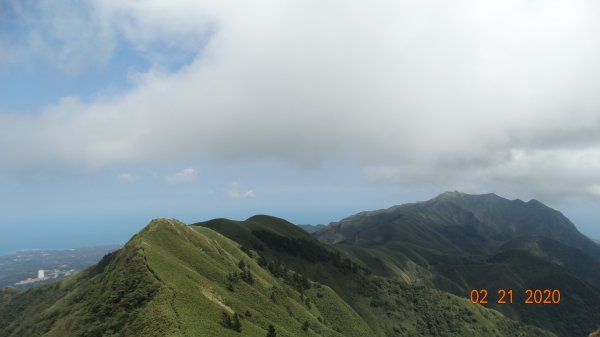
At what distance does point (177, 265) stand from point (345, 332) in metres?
91.6

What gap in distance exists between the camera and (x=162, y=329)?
73812 millimetres

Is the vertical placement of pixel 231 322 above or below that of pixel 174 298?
below

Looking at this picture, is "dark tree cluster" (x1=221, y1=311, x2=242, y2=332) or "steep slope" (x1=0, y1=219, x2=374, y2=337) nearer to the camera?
"steep slope" (x1=0, y1=219, x2=374, y2=337)

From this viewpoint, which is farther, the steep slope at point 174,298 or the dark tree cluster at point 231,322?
the dark tree cluster at point 231,322

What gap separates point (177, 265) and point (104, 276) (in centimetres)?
2069

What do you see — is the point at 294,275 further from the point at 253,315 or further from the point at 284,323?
the point at 253,315

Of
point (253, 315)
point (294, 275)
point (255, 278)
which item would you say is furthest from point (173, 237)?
point (294, 275)

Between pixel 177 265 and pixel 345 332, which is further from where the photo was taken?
pixel 345 332

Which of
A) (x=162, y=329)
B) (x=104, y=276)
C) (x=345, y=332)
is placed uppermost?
(x=104, y=276)

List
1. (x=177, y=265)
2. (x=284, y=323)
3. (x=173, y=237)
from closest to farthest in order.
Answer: (x=177, y=265) < (x=284, y=323) < (x=173, y=237)

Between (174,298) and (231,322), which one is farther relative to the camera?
(231,322)

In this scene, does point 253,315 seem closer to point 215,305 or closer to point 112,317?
point 215,305

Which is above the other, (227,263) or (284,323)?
(227,263)

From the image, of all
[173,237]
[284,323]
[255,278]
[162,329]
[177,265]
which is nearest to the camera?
[162,329]
